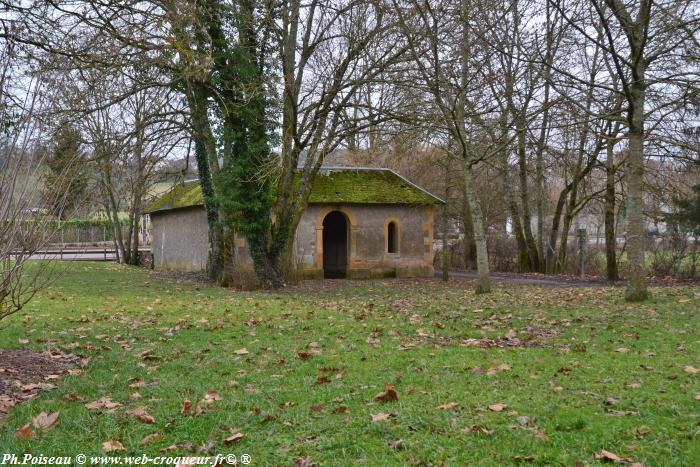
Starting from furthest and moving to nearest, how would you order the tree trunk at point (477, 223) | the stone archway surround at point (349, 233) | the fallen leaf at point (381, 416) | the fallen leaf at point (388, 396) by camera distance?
the stone archway surround at point (349, 233)
the tree trunk at point (477, 223)
the fallen leaf at point (388, 396)
the fallen leaf at point (381, 416)

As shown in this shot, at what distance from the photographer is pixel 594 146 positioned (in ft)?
87.4

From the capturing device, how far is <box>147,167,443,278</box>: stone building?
25.9 m

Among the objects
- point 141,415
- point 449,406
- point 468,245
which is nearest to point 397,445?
point 449,406

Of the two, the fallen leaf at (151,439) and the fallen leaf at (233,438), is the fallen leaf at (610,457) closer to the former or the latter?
the fallen leaf at (233,438)

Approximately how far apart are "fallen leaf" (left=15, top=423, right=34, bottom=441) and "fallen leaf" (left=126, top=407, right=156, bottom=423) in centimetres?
79

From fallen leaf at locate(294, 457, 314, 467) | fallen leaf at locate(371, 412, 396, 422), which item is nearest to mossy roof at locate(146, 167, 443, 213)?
fallen leaf at locate(371, 412, 396, 422)

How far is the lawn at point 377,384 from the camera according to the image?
4.50m

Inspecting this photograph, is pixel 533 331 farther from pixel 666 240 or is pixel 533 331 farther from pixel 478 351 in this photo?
pixel 666 240

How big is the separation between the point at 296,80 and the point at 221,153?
14.7 ft

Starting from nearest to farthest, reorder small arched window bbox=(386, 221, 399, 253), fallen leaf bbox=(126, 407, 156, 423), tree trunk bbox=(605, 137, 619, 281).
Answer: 1. fallen leaf bbox=(126, 407, 156, 423)
2. tree trunk bbox=(605, 137, 619, 281)
3. small arched window bbox=(386, 221, 399, 253)

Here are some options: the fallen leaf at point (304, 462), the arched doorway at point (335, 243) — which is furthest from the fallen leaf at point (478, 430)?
the arched doorway at point (335, 243)

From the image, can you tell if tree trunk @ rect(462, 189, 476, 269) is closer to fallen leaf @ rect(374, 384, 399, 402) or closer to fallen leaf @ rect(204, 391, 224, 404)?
fallen leaf @ rect(374, 384, 399, 402)

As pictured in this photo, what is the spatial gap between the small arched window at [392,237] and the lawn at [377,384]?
14745mm

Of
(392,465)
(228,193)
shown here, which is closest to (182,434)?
(392,465)
